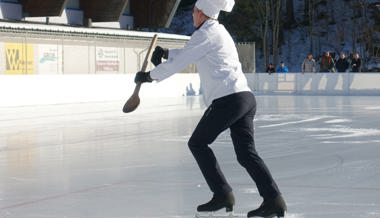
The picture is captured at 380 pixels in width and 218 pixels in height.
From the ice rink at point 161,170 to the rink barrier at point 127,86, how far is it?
31.6 feet

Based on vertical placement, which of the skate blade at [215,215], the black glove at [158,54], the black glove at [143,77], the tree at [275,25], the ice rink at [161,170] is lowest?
the ice rink at [161,170]

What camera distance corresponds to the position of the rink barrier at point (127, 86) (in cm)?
2441

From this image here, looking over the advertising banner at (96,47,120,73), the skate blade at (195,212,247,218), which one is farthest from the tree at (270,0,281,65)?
the skate blade at (195,212,247,218)

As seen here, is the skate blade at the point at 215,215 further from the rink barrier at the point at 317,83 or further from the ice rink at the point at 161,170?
the rink barrier at the point at 317,83

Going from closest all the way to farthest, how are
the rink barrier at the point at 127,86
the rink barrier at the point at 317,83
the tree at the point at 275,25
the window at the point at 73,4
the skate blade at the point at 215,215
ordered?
1. the skate blade at the point at 215,215
2. the rink barrier at the point at 127,86
3. the rink barrier at the point at 317,83
4. the window at the point at 73,4
5. the tree at the point at 275,25

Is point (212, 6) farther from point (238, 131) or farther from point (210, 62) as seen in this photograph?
point (238, 131)

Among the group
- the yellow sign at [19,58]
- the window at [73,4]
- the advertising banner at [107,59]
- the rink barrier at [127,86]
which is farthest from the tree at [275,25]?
the yellow sign at [19,58]

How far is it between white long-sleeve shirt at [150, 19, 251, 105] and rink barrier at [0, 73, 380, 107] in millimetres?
19130

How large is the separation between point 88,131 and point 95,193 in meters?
7.27

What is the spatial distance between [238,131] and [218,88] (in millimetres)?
308

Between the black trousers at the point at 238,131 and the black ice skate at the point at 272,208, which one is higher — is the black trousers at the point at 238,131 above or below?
above

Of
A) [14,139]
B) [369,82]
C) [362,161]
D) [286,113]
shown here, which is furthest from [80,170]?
[369,82]

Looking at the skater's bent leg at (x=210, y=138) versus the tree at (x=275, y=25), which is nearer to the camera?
the skater's bent leg at (x=210, y=138)

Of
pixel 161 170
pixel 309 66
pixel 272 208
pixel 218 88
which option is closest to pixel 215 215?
pixel 272 208
